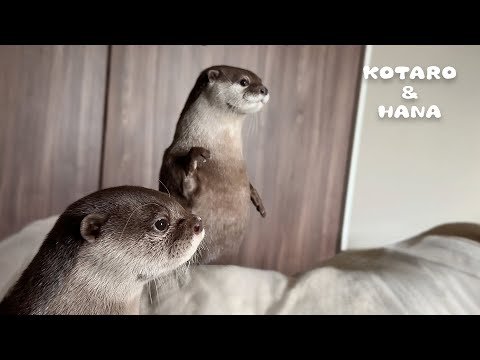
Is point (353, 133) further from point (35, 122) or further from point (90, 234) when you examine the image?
point (90, 234)

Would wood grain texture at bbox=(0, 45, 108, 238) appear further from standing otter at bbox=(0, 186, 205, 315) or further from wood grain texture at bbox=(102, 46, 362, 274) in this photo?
standing otter at bbox=(0, 186, 205, 315)

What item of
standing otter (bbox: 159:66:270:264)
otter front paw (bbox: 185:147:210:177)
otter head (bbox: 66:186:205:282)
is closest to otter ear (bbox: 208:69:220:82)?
standing otter (bbox: 159:66:270:264)

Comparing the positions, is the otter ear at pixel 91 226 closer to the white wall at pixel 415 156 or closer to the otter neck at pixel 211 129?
the otter neck at pixel 211 129

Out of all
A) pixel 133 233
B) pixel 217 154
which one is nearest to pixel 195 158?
pixel 217 154

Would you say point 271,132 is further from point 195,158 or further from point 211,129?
point 195,158

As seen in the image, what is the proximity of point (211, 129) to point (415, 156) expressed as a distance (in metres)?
0.93

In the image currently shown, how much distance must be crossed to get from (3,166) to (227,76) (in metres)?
1.32

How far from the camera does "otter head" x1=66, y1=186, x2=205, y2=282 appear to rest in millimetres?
543

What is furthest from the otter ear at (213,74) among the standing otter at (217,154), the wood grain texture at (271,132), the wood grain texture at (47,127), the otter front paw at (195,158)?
the wood grain texture at (47,127)

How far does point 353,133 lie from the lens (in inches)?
79.8

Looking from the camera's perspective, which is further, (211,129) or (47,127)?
Result: (47,127)

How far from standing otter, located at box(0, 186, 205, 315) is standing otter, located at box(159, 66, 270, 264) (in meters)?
0.20

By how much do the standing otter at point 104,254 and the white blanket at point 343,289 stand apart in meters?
0.11

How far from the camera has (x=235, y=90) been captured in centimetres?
81
